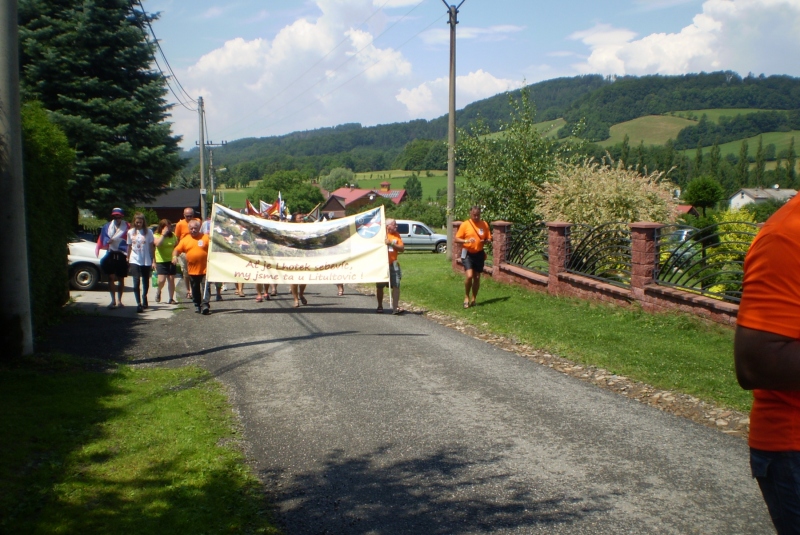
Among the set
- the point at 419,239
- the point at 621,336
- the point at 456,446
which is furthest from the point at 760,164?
the point at 456,446

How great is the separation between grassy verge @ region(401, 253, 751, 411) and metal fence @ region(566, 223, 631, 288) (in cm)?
91

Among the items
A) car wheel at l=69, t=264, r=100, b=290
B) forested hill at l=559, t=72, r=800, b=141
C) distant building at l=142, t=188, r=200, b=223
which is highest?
forested hill at l=559, t=72, r=800, b=141

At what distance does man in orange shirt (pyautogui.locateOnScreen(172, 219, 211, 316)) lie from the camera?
42.1 feet

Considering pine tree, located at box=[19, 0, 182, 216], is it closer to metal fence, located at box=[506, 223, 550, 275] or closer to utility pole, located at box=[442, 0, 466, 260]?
utility pole, located at box=[442, 0, 466, 260]

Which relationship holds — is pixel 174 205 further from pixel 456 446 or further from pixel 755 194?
pixel 755 194

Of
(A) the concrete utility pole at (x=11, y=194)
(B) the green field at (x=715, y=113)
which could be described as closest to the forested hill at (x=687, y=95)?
(B) the green field at (x=715, y=113)

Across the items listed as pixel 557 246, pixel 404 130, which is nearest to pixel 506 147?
pixel 557 246

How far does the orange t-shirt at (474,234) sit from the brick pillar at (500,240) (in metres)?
3.50

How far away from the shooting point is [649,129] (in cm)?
10612

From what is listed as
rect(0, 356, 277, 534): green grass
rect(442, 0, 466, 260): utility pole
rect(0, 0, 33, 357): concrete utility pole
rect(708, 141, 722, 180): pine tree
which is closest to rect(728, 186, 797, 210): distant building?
rect(708, 141, 722, 180): pine tree

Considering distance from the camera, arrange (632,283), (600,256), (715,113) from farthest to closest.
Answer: (715,113), (600,256), (632,283)

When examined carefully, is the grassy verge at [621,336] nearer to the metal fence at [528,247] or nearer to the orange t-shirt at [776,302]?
the metal fence at [528,247]

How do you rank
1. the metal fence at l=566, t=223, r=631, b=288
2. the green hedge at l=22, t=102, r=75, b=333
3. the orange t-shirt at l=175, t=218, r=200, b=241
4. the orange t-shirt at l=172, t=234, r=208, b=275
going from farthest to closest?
the orange t-shirt at l=175, t=218, r=200, b=241 < the metal fence at l=566, t=223, r=631, b=288 < the orange t-shirt at l=172, t=234, r=208, b=275 < the green hedge at l=22, t=102, r=75, b=333

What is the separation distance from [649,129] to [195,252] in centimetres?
10350
